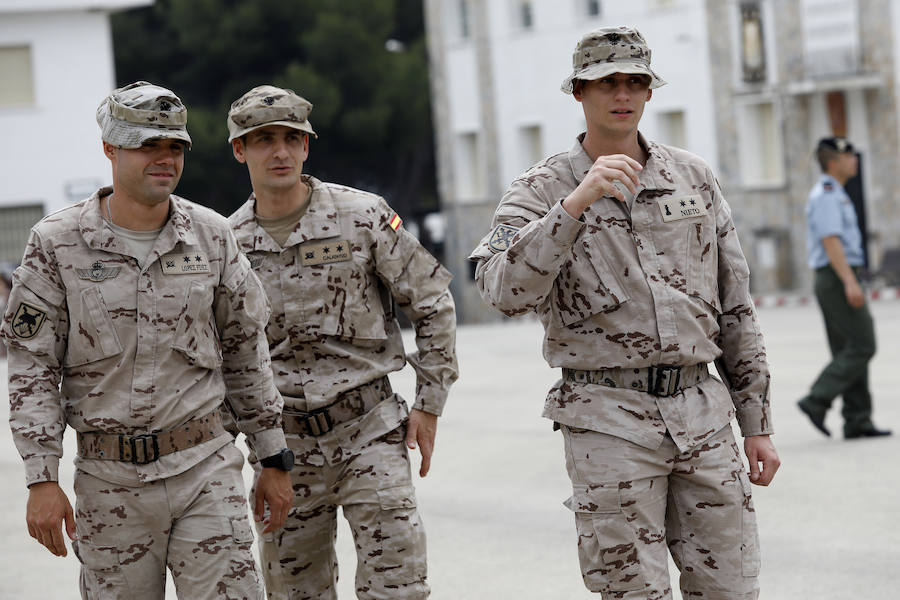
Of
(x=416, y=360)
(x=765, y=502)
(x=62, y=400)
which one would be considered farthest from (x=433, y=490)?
(x=62, y=400)

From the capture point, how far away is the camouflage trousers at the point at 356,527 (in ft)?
17.4

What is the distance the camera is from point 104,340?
14.8ft

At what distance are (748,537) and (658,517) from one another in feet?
0.95

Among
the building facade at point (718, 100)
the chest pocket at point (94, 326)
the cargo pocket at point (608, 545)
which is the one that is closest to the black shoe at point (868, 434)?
the cargo pocket at point (608, 545)

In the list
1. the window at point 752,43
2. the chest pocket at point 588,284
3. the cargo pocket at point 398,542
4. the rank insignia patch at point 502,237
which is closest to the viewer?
the rank insignia patch at point 502,237

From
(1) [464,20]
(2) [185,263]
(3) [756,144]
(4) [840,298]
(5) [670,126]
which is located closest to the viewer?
(2) [185,263]

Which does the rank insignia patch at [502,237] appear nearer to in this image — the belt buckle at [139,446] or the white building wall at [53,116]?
the belt buckle at [139,446]

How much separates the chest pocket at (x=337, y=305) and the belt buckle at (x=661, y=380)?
1330 millimetres

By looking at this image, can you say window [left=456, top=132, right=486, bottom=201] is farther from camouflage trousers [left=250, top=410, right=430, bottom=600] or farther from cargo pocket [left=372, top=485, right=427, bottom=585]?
cargo pocket [left=372, top=485, right=427, bottom=585]

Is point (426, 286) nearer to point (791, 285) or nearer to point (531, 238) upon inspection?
point (531, 238)

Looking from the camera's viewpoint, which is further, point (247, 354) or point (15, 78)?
point (15, 78)

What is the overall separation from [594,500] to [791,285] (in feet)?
90.5

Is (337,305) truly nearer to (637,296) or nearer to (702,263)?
(637,296)

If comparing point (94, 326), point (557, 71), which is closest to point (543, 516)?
point (94, 326)
